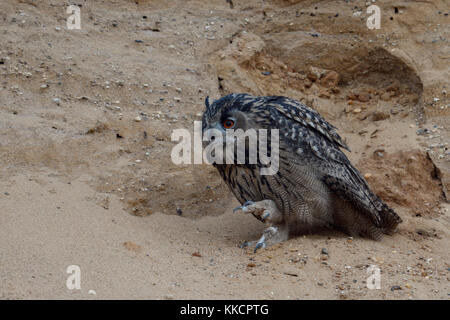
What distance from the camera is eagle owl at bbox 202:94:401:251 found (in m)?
4.21

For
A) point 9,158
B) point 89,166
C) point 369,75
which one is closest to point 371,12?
point 369,75

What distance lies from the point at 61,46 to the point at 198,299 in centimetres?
440

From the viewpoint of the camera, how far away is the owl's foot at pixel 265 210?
4.23 meters

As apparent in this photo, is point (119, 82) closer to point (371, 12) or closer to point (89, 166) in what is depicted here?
point (89, 166)

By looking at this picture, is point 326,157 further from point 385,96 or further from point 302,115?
point 385,96

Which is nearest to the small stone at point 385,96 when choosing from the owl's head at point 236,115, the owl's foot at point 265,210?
the owl's head at point 236,115

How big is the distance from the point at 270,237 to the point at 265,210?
22 cm

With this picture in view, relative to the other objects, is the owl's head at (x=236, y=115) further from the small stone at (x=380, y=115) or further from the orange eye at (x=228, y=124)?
the small stone at (x=380, y=115)

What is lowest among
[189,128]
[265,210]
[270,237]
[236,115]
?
[270,237]

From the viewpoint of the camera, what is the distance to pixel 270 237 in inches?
170

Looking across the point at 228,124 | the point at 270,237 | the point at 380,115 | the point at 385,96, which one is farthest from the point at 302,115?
the point at 385,96

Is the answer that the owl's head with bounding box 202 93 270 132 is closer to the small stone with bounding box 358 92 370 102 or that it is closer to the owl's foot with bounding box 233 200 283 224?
the owl's foot with bounding box 233 200 283 224

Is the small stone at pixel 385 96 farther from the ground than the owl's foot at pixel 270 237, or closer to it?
farther from the ground

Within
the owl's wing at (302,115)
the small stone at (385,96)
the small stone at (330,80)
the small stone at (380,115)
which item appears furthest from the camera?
the small stone at (330,80)
